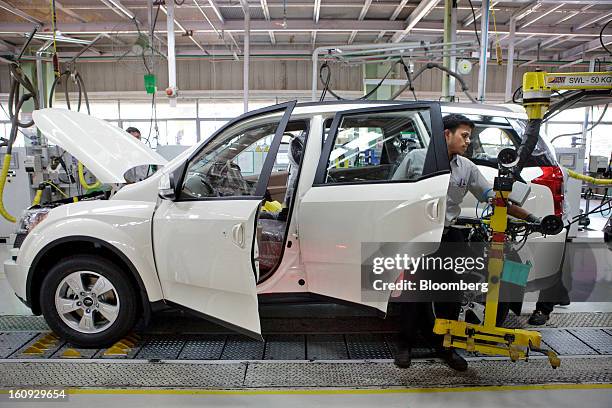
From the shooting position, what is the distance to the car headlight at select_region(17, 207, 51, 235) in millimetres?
3039

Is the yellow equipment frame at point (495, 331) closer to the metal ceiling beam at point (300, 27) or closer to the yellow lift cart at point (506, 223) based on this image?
the yellow lift cart at point (506, 223)

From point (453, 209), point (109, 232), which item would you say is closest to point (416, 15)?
point (453, 209)

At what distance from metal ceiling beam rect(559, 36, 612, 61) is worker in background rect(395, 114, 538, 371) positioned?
9.64 meters

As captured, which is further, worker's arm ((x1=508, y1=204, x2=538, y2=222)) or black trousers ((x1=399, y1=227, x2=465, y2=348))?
black trousers ((x1=399, y1=227, x2=465, y2=348))

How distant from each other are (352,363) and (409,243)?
98 cm

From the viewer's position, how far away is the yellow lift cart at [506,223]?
7.45 ft

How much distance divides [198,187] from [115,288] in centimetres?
91

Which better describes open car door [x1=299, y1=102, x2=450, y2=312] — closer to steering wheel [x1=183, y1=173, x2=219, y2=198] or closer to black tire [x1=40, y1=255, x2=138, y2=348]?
steering wheel [x1=183, y1=173, x2=219, y2=198]

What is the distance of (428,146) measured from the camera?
2418mm

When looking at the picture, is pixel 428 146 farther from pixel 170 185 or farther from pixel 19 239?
pixel 19 239

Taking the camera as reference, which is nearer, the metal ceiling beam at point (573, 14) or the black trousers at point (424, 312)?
the black trousers at point (424, 312)

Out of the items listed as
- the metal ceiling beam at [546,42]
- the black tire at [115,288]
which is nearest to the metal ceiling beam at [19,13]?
the black tire at [115,288]

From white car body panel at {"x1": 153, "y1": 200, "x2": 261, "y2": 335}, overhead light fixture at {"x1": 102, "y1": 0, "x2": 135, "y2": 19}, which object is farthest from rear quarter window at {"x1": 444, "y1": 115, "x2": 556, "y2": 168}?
overhead light fixture at {"x1": 102, "y1": 0, "x2": 135, "y2": 19}

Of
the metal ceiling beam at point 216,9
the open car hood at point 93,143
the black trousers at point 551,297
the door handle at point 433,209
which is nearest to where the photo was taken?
the door handle at point 433,209
